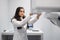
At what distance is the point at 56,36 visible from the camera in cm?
335

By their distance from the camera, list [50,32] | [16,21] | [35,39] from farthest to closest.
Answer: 1. [50,32]
2. [35,39]
3. [16,21]

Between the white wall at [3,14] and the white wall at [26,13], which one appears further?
the white wall at [26,13]

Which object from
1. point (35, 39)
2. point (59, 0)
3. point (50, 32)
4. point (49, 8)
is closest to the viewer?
point (49, 8)

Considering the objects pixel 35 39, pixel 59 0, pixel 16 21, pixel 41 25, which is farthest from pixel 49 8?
pixel 41 25

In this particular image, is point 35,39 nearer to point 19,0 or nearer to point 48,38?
point 48,38

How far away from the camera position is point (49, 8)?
1.19 m

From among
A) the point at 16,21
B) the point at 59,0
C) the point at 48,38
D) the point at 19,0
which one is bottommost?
the point at 48,38

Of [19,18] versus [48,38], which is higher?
[19,18]

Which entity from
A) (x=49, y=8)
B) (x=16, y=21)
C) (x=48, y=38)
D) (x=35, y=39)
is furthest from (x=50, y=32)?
(x=49, y=8)

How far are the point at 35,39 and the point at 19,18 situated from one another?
995 millimetres

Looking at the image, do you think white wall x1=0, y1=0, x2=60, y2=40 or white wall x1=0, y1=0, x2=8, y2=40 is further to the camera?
white wall x1=0, y1=0, x2=60, y2=40

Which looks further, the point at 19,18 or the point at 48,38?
the point at 48,38

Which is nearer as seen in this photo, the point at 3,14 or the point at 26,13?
the point at 3,14

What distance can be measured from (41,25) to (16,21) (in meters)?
1.34
